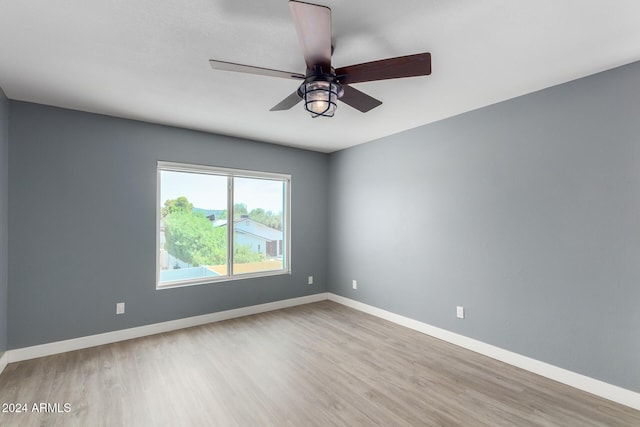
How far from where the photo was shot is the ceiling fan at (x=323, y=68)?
1520 millimetres

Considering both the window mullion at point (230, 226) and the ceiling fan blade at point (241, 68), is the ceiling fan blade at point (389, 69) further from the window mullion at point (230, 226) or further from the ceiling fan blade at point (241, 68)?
the window mullion at point (230, 226)

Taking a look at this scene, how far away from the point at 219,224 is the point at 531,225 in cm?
375

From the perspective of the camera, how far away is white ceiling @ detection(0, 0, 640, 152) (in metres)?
1.72

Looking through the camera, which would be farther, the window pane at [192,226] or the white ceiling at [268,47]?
the window pane at [192,226]

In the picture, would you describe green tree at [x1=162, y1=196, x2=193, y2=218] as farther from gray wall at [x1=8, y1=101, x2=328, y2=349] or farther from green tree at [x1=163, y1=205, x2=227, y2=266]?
gray wall at [x1=8, y1=101, x2=328, y2=349]

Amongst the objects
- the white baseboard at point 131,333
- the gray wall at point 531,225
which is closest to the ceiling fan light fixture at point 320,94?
the gray wall at point 531,225

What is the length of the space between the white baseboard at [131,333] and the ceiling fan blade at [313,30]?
139 inches

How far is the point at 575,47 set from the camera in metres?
2.09

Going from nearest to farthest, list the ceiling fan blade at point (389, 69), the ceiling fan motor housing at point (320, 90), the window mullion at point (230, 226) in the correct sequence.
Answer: the ceiling fan blade at point (389, 69) < the ceiling fan motor housing at point (320, 90) < the window mullion at point (230, 226)

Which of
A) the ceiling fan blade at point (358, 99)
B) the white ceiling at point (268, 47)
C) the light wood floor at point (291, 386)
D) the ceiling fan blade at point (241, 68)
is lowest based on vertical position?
the light wood floor at point (291, 386)

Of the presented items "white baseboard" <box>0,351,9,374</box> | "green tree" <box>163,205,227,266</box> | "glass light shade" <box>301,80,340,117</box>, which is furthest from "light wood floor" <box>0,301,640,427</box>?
"glass light shade" <box>301,80,340,117</box>

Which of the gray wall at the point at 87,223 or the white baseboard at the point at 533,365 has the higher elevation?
the gray wall at the point at 87,223

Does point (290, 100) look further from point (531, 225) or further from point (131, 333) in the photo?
point (131, 333)

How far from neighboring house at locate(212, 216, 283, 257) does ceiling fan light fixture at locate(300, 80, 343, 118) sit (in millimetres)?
2820
